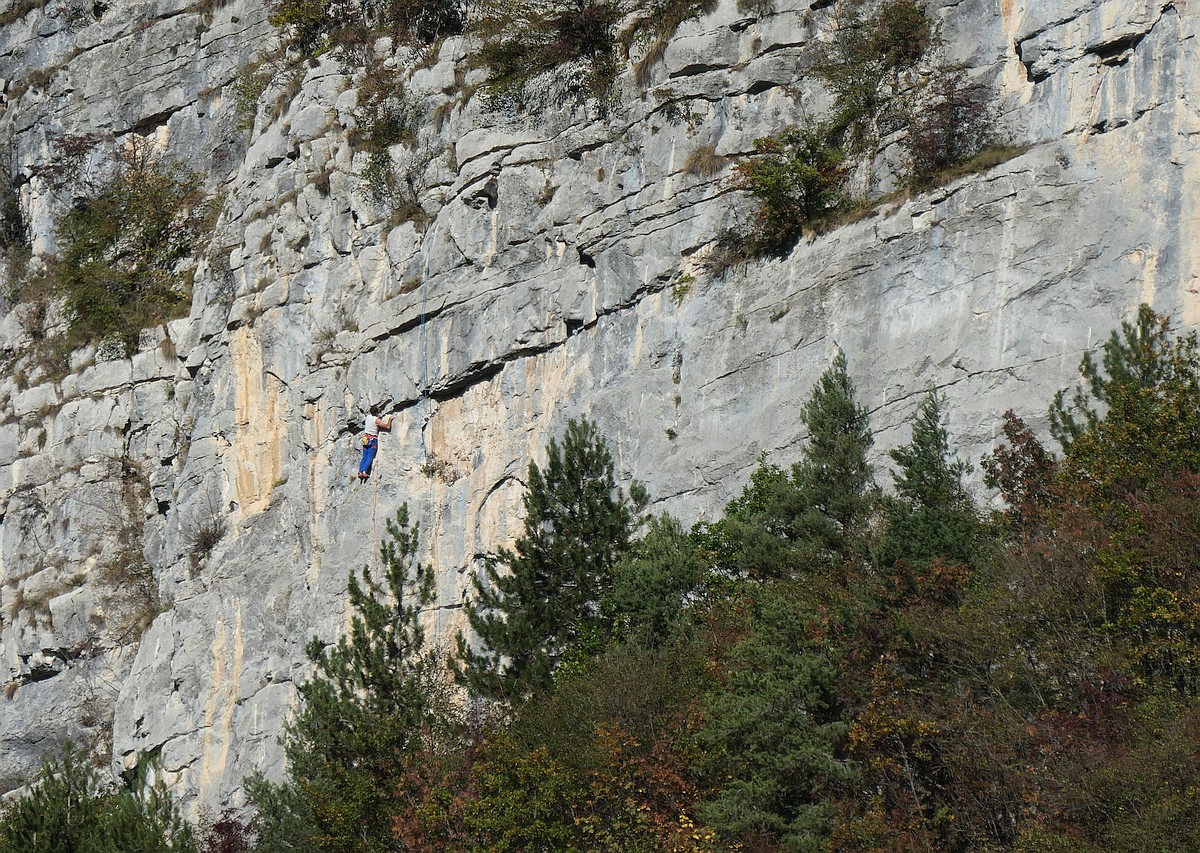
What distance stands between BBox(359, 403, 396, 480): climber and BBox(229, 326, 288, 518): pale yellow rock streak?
118 inches

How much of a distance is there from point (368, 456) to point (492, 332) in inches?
128

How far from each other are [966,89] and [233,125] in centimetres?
2195

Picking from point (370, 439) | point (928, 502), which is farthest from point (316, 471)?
point (928, 502)

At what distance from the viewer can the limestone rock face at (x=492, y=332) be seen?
21938 millimetres

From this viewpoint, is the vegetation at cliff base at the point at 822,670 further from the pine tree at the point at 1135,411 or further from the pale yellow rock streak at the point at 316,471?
the pale yellow rock streak at the point at 316,471

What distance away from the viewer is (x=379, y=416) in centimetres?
2827


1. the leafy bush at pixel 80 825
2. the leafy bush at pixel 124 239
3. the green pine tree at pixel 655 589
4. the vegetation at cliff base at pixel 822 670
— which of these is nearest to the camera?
the vegetation at cliff base at pixel 822 670

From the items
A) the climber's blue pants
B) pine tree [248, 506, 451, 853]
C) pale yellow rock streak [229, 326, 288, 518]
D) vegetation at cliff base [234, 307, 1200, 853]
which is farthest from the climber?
vegetation at cliff base [234, 307, 1200, 853]

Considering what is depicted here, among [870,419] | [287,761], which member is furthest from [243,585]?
[870,419]

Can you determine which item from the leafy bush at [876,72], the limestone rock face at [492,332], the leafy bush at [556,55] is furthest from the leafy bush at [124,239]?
the leafy bush at [876,72]

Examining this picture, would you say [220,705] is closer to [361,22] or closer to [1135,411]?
[361,22]

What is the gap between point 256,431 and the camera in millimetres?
30781

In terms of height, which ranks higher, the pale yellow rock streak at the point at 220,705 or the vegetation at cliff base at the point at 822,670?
the pale yellow rock streak at the point at 220,705

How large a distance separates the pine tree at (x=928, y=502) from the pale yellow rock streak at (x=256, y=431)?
43.9ft
